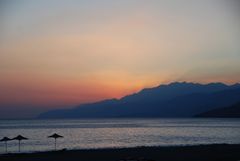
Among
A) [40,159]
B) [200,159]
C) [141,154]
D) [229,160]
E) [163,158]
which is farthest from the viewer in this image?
[141,154]

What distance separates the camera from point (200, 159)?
1158 inches

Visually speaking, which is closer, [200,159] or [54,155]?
[200,159]

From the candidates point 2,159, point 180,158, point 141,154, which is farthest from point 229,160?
point 2,159

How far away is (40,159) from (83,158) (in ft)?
9.58

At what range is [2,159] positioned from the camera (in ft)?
112

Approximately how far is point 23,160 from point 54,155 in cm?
377

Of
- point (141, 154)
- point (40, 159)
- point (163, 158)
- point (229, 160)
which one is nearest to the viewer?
point (229, 160)

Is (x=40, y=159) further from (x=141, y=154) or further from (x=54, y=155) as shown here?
(x=141, y=154)

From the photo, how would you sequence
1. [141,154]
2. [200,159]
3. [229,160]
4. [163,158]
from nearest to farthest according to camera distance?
[229,160], [200,159], [163,158], [141,154]

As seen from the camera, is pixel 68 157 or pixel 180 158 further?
pixel 68 157

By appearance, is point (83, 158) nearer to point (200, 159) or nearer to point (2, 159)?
point (2, 159)


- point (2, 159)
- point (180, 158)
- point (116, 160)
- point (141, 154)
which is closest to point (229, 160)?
point (180, 158)

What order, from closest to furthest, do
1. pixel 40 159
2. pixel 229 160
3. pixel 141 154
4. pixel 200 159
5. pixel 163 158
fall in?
pixel 229 160 → pixel 200 159 → pixel 163 158 → pixel 40 159 → pixel 141 154

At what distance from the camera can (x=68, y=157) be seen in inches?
1361
